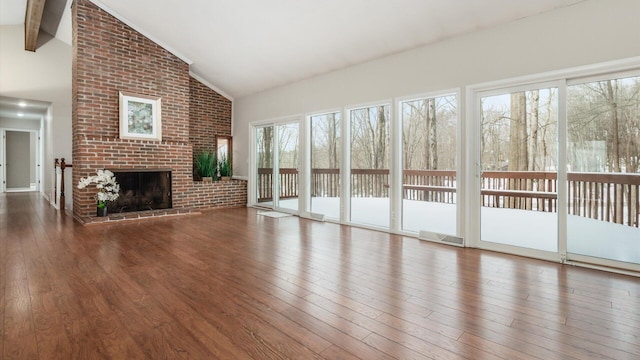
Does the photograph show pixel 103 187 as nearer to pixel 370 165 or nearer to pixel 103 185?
pixel 103 185

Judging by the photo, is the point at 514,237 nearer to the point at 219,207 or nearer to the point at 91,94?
the point at 219,207

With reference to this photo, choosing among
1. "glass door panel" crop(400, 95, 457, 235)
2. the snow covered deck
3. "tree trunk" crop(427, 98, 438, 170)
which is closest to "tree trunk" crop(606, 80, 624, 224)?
the snow covered deck

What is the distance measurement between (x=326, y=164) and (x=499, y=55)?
306cm

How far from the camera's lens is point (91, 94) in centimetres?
532

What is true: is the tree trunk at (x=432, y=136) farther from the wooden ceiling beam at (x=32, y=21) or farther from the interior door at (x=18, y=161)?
the interior door at (x=18, y=161)

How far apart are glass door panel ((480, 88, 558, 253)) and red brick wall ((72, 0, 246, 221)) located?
Answer: 5413 mm

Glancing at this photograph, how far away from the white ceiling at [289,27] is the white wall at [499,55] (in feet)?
0.43

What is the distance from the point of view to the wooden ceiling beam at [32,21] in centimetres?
499

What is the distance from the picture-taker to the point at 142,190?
6020 mm

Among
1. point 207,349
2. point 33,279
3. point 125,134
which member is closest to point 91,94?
point 125,134

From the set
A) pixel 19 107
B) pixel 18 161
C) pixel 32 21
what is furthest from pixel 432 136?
pixel 18 161

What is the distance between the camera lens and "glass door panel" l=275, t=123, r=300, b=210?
20.6 feet

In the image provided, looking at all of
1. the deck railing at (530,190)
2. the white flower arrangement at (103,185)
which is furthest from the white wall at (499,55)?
the white flower arrangement at (103,185)

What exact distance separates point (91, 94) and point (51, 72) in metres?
2.56
